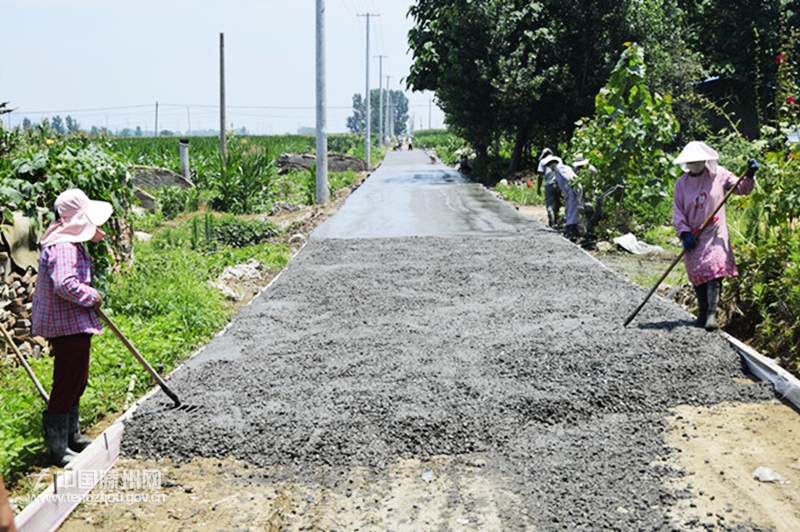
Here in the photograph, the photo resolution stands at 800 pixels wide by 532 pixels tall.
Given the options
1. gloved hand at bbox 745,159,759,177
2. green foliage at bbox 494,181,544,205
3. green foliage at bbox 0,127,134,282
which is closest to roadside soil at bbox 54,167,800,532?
gloved hand at bbox 745,159,759,177

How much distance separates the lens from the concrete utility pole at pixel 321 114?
2049 centimetres

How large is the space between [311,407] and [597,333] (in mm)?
2745

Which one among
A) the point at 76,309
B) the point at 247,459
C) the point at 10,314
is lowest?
the point at 247,459

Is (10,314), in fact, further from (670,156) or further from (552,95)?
(552,95)

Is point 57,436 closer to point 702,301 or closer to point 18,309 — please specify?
point 18,309

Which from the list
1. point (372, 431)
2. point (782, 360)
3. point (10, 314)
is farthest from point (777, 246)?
point (10, 314)

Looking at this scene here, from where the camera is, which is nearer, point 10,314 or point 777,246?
point 10,314

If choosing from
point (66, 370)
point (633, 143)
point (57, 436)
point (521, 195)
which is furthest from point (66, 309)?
point (521, 195)

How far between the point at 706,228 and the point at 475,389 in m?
2.85

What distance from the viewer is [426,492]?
4.38 m

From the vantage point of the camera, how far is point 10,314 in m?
6.37

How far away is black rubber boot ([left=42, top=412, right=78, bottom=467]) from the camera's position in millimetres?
4820

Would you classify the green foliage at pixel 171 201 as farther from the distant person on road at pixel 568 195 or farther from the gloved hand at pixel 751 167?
the gloved hand at pixel 751 167

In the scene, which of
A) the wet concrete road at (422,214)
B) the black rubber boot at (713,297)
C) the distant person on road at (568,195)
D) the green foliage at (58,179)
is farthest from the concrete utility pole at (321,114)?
the black rubber boot at (713,297)
